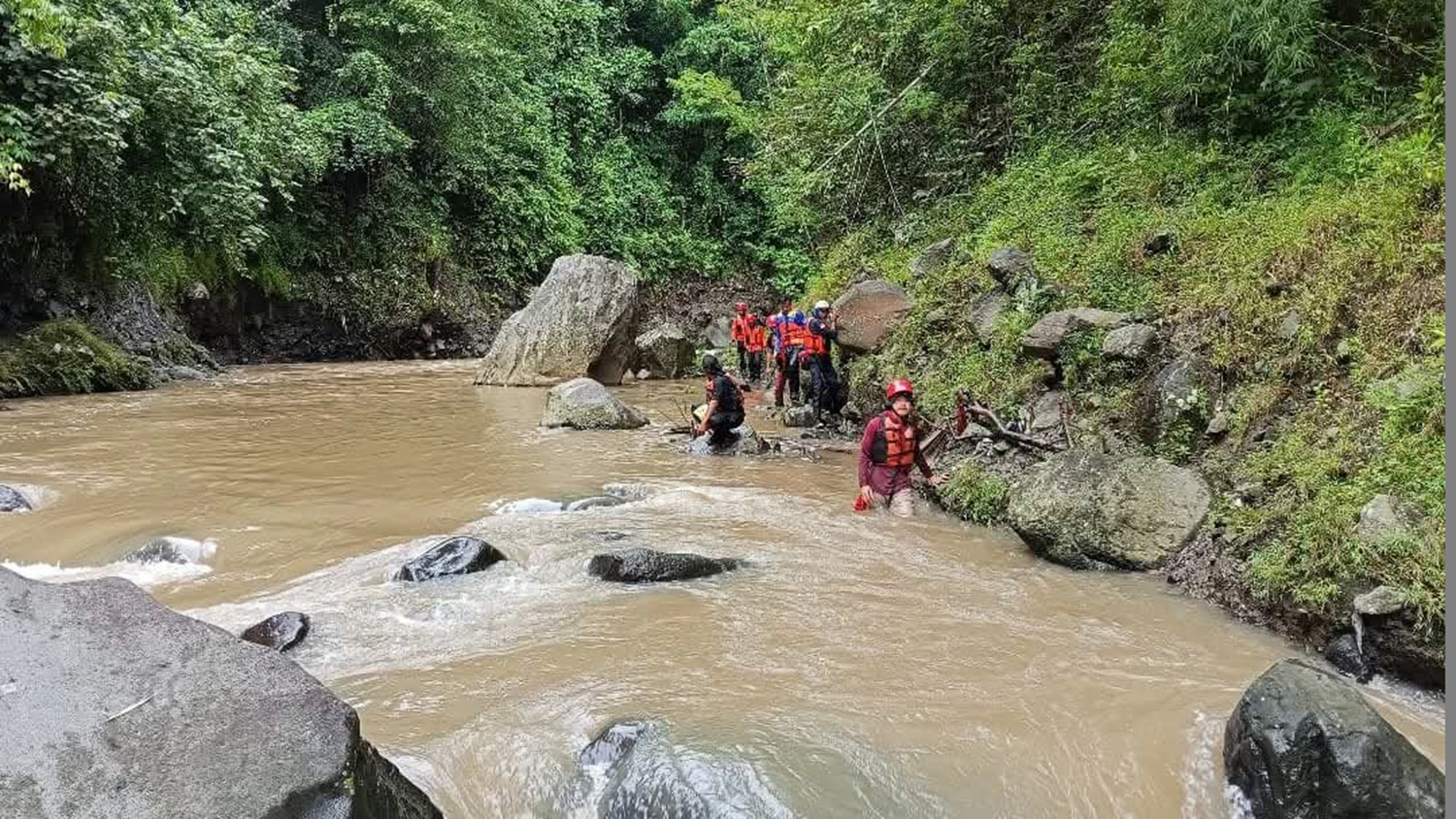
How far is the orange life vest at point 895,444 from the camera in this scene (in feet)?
25.1

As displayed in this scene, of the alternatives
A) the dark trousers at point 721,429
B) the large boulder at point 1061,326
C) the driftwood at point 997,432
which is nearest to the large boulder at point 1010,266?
the large boulder at point 1061,326

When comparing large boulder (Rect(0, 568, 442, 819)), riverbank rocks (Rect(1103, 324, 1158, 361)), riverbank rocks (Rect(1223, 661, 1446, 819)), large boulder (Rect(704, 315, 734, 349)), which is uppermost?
riverbank rocks (Rect(1103, 324, 1158, 361))

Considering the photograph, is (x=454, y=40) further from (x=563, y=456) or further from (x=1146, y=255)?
(x=1146, y=255)

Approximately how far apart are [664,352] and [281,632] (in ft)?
51.8

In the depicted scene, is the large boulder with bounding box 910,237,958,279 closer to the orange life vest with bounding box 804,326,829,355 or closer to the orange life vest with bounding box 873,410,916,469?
the orange life vest with bounding box 804,326,829,355

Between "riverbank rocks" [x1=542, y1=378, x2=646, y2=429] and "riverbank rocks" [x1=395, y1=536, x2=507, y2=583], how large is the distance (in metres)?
6.15

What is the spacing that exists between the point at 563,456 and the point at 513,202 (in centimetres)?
1798

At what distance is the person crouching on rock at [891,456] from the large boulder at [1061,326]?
123cm

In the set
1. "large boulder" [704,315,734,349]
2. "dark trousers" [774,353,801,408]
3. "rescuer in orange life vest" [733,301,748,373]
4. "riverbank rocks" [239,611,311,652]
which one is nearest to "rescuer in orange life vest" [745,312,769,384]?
"rescuer in orange life vest" [733,301,748,373]

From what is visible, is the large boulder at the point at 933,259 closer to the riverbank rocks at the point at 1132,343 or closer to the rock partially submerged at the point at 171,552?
the riverbank rocks at the point at 1132,343

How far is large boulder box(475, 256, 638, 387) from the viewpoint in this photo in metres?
17.3

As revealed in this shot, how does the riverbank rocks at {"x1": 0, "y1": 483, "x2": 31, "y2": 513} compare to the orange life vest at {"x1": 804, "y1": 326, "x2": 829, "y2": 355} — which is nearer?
the riverbank rocks at {"x1": 0, "y1": 483, "x2": 31, "y2": 513}

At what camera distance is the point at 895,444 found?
7684mm

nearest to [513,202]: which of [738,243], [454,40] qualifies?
[454,40]
